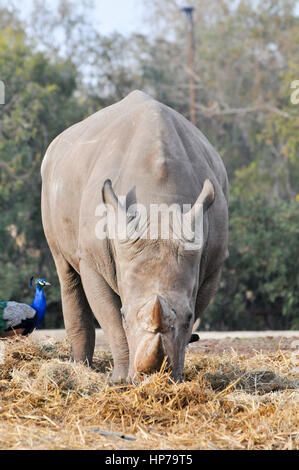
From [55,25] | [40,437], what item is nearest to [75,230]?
[40,437]

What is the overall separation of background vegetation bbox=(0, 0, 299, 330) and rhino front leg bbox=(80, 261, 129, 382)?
975 centimetres

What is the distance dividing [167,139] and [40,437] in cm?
232

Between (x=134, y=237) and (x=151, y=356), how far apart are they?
2.54 ft

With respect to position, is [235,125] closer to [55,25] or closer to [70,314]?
[55,25]

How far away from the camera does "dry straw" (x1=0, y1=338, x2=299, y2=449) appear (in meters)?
4.35

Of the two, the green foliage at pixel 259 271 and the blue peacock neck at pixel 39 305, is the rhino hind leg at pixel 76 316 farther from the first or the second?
the green foliage at pixel 259 271

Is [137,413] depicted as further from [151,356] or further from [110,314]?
[110,314]

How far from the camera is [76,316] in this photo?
7.41 meters

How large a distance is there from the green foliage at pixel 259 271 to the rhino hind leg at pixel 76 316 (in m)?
9.25

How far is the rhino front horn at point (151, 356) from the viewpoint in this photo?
4.47 meters

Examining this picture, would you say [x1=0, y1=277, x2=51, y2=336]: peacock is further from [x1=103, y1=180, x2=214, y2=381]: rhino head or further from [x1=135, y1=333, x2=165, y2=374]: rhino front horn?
[x1=135, y1=333, x2=165, y2=374]: rhino front horn

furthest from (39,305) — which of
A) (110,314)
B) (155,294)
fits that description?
(155,294)

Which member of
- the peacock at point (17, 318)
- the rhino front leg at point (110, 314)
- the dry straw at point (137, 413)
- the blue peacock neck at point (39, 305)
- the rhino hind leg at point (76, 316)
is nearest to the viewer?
the dry straw at point (137, 413)

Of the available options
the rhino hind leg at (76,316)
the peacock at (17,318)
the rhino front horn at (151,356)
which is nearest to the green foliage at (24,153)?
the peacock at (17,318)
